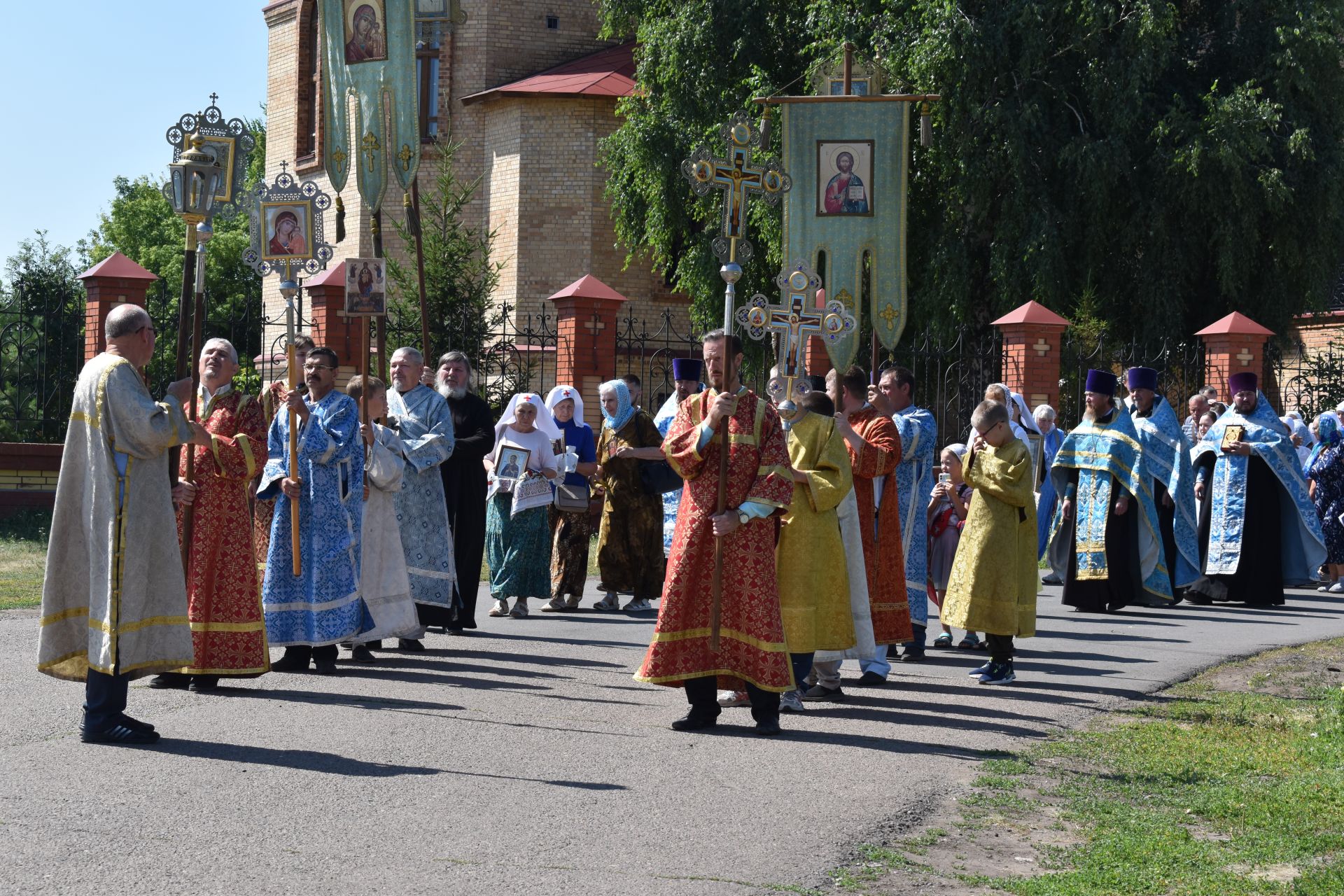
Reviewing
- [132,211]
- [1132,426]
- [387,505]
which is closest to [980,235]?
[1132,426]

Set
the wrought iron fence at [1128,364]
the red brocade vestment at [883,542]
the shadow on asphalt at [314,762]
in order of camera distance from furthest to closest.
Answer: the wrought iron fence at [1128,364] → the red brocade vestment at [883,542] → the shadow on asphalt at [314,762]

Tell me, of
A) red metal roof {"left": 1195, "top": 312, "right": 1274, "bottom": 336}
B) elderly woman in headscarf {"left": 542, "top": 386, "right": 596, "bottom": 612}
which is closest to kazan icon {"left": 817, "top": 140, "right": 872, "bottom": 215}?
elderly woman in headscarf {"left": 542, "top": 386, "right": 596, "bottom": 612}

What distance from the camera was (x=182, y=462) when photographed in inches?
345

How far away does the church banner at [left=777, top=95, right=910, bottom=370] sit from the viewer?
1174 cm

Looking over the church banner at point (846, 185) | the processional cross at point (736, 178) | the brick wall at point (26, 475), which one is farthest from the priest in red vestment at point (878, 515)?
the brick wall at point (26, 475)

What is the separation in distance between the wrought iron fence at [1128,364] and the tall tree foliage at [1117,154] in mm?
357

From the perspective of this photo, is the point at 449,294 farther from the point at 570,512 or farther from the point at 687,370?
the point at 687,370

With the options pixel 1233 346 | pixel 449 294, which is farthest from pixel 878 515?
pixel 449 294

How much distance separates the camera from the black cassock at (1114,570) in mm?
14062

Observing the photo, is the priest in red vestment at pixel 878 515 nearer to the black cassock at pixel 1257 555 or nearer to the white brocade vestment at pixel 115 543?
the white brocade vestment at pixel 115 543

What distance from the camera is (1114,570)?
1409 cm

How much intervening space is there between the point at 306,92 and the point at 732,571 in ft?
99.8

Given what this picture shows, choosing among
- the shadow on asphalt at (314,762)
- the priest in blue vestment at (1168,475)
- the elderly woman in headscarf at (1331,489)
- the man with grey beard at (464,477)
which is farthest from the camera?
the elderly woman in headscarf at (1331,489)

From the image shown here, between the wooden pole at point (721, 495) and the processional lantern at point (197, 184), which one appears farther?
the processional lantern at point (197, 184)
